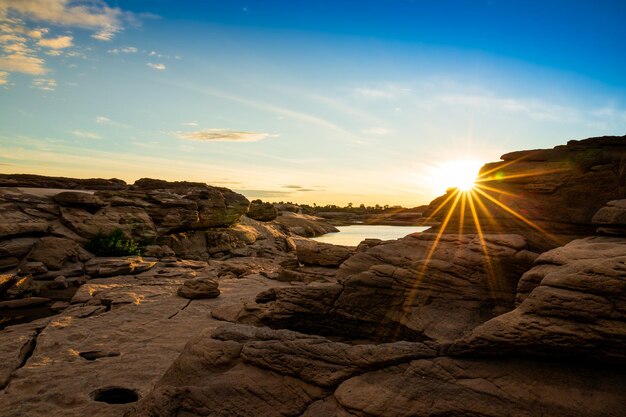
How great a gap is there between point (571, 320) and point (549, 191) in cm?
818

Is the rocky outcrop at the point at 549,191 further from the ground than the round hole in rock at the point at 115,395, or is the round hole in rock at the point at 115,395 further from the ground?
the rocky outcrop at the point at 549,191

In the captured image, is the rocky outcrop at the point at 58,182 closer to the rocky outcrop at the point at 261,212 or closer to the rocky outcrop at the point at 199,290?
the rocky outcrop at the point at 261,212

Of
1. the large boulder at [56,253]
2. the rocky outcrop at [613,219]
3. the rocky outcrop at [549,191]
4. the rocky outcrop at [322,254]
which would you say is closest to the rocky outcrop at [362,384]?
the rocky outcrop at [613,219]

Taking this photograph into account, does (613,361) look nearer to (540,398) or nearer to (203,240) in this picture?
(540,398)

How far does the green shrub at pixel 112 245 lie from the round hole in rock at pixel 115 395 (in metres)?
17.3

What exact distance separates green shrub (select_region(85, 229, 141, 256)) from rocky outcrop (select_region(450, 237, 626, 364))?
890 inches

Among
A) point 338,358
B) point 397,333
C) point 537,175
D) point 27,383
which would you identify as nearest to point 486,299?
point 397,333

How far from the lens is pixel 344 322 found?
11094mm

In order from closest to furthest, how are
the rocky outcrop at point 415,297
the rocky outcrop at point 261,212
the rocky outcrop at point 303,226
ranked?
the rocky outcrop at point 415,297 → the rocky outcrop at point 261,212 → the rocky outcrop at point 303,226

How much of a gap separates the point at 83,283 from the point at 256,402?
50.4 feet

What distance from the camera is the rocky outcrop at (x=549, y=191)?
11516 mm

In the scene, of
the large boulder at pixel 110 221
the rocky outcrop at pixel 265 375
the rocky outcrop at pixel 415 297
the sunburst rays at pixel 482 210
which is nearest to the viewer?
the rocky outcrop at pixel 265 375

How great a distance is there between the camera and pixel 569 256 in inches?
277

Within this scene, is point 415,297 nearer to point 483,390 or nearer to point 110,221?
point 483,390
